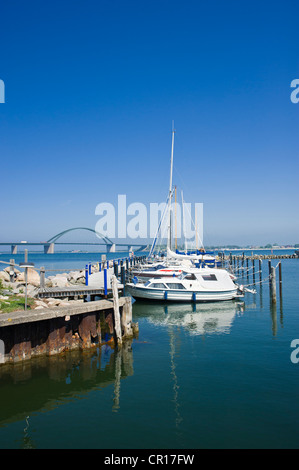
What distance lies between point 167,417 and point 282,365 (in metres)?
6.63

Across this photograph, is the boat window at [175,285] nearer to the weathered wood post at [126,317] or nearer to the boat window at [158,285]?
the boat window at [158,285]

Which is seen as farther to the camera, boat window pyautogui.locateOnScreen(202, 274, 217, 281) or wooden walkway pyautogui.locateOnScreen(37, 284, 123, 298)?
boat window pyautogui.locateOnScreen(202, 274, 217, 281)

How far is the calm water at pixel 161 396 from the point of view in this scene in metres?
8.51

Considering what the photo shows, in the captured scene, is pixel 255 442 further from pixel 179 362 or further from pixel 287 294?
pixel 287 294

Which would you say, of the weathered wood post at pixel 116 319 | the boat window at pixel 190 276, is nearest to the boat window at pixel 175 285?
the boat window at pixel 190 276

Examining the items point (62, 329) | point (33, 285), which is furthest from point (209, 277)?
point (62, 329)

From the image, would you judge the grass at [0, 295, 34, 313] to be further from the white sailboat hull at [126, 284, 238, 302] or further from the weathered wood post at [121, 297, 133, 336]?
the white sailboat hull at [126, 284, 238, 302]

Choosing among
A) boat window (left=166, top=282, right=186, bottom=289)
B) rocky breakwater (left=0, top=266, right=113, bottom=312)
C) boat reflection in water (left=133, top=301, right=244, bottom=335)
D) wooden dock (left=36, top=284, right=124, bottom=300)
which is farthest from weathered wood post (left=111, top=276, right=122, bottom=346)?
boat window (left=166, top=282, right=186, bottom=289)

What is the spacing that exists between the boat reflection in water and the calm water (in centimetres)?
238

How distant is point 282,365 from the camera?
13727 millimetres

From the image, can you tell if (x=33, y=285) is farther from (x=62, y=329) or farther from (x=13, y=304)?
(x=62, y=329)

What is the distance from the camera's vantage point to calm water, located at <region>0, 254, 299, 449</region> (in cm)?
851

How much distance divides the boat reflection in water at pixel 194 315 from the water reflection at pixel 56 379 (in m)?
7.02
